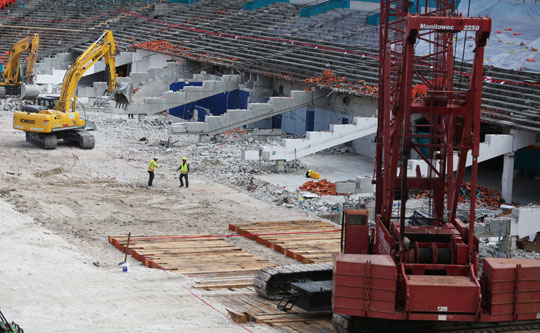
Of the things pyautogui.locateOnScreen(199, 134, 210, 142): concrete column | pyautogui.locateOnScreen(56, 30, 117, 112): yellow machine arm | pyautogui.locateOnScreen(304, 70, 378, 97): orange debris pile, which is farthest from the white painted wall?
pyautogui.locateOnScreen(56, 30, 117, 112): yellow machine arm

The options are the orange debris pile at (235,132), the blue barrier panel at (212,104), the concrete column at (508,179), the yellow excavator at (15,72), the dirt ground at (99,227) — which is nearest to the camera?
the dirt ground at (99,227)

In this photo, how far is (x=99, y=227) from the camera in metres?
23.2

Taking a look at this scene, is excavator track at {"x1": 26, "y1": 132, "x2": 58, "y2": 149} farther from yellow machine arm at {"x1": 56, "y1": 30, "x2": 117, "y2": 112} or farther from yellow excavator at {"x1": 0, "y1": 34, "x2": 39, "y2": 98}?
yellow excavator at {"x1": 0, "y1": 34, "x2": 39, "y2": 98}

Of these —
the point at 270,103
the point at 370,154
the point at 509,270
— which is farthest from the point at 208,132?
the point at 509,270

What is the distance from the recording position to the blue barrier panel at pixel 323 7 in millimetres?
49719

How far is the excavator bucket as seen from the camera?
35156 millimetres

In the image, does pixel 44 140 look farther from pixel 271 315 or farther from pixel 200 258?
pixel 271 315

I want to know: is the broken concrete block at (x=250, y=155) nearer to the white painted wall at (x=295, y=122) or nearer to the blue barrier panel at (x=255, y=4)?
the white painted wall at (x=295, y=122)

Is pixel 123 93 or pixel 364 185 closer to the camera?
pixel 364 185

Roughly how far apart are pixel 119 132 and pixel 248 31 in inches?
538

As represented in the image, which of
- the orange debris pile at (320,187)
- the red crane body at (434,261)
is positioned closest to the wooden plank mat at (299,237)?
the orange debris pile at (320,187)

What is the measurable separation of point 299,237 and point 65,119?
14153 millimetres

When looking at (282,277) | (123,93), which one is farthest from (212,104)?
(282,277)

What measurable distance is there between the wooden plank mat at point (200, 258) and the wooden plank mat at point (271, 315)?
3.38 feet
